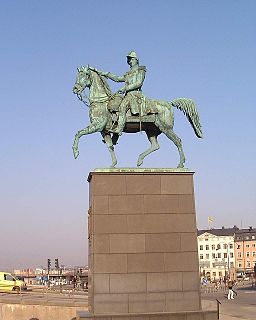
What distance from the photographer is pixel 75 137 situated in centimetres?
1848

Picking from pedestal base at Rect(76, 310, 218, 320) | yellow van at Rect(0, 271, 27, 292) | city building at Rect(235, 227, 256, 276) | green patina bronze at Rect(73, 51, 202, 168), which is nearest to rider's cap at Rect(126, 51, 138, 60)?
green patina bronze at Rect(73, 51, 202, 168)

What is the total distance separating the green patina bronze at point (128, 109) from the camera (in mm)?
18734

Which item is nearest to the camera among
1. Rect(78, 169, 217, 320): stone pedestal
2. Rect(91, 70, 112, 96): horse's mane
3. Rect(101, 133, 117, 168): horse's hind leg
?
Rect(78, 169, 217, 320): stone pedestal

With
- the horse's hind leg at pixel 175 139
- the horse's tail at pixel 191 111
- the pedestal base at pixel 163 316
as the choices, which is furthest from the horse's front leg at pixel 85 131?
the pedestal base at pixel 163 316

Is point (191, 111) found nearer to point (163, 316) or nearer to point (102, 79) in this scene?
point (102, 79)

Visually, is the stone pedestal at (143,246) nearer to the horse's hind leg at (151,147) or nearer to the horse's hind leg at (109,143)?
the horse's hind leg at (151,147)

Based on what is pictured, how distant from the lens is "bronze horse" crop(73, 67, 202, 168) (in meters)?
18.8

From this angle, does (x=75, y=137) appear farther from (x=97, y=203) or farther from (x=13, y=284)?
(x=13, y=284)

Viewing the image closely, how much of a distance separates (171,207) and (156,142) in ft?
9.40

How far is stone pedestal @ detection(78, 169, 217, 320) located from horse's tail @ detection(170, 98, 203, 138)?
225 centimetres

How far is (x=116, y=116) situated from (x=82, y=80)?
1860 mm

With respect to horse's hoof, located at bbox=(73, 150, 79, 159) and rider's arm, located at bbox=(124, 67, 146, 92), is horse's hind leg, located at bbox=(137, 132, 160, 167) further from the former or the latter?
horse's hoof, located at bbox=(73, 150, 79, 159)

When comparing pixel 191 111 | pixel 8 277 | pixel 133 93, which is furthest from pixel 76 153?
pixel 8 277

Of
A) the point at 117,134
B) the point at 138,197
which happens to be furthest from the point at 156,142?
the point at 138,197
